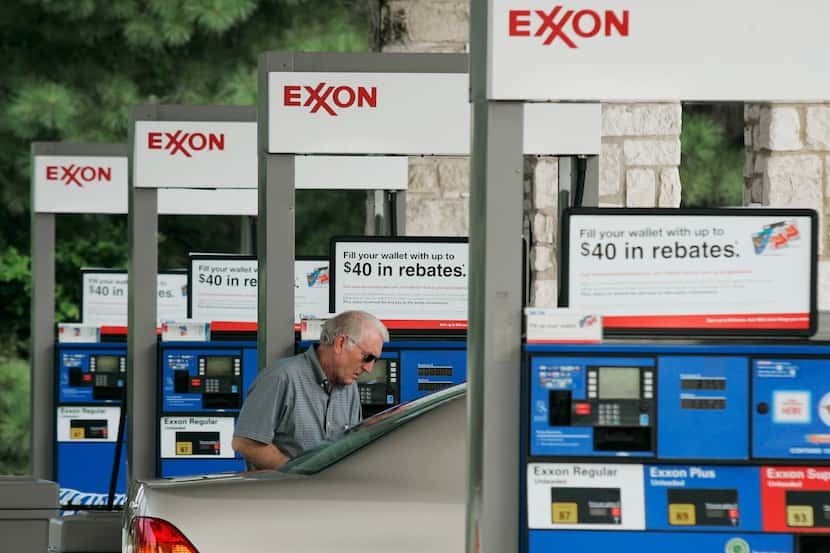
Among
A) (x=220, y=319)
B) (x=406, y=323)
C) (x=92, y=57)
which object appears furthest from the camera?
(x=92, y=57)

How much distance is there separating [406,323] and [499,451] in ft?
16.3

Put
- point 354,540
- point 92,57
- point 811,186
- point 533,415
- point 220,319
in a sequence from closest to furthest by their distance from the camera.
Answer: point 533,415 < point 354,540 < point 811,186 < point 220,319 < point 92,57

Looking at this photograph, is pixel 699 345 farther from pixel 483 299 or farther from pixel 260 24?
pixel 260 24

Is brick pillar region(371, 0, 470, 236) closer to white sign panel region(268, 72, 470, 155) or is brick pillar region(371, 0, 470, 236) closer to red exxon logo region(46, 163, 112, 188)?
red exxon logo region(46, 163, 112, 188)

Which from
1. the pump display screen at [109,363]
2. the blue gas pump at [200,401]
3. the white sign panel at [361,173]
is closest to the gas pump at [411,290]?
the blue gas pump at [200,401]

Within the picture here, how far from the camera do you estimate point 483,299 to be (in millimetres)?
5090

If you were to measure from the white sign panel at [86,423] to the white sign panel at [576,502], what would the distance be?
10.1 m

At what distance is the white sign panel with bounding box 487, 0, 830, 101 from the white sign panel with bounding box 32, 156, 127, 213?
33.8 feet

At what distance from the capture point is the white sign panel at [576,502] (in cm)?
506

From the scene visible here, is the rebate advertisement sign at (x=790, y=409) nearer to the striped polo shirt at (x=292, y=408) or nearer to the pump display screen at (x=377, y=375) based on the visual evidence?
the striped polo shirt at (x=292, y=408)

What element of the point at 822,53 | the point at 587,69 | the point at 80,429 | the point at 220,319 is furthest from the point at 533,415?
the point at 80,429

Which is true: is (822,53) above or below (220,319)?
above

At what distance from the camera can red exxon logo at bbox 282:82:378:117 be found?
8867 millimetres

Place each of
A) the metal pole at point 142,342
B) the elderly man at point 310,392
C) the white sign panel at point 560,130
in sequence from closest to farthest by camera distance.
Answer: the elderly man at point 310,392
the white sign panel at point 560,130
the metal pole at point 142,342
